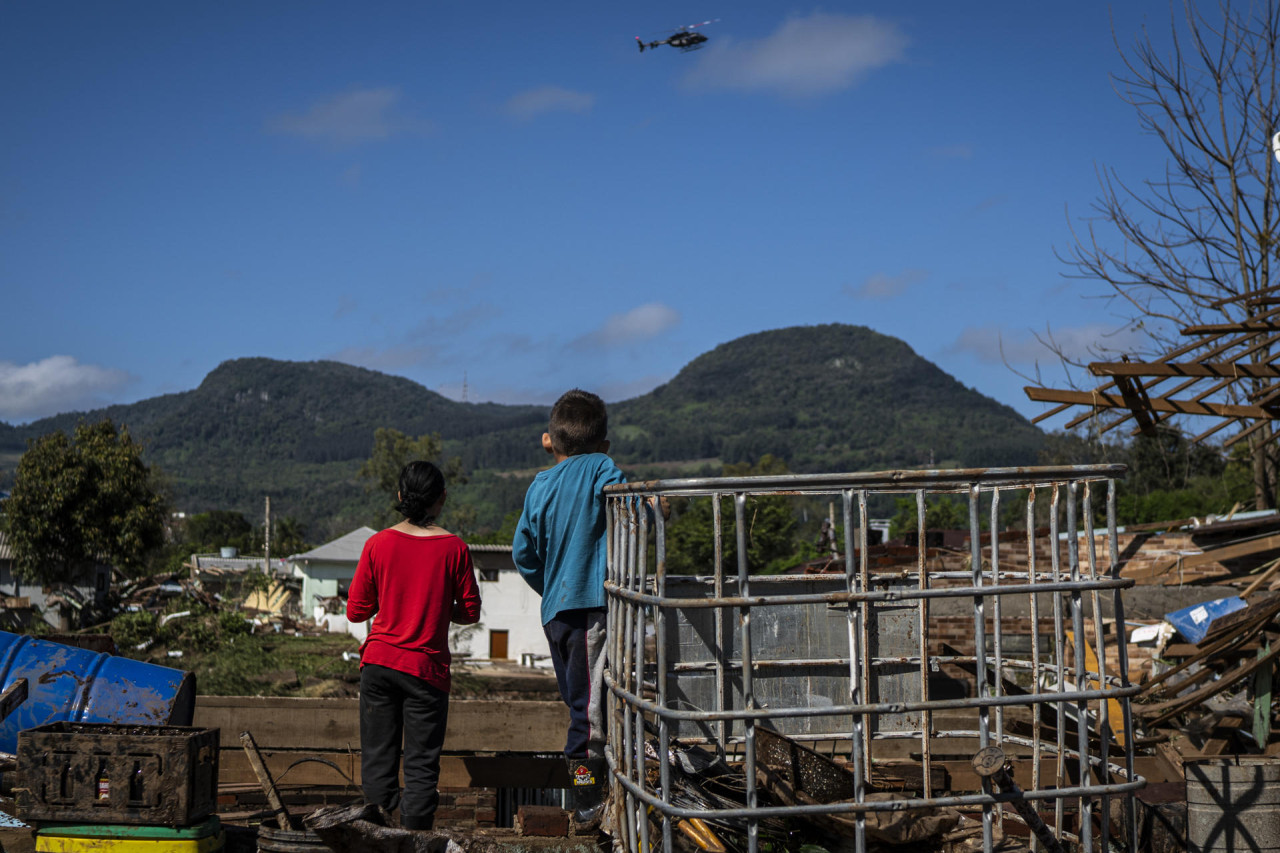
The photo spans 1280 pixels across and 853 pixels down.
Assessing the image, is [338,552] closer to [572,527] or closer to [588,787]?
[588,787]

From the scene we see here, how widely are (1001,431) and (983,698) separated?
654 ft

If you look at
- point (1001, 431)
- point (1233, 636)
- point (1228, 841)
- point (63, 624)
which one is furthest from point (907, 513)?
point (1001, 431)

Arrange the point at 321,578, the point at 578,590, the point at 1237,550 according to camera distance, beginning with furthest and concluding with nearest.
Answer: the point at 321,578, the point at 1237,550, the point at 578,590

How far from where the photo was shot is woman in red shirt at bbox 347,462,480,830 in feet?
14.3

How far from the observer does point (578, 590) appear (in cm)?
434

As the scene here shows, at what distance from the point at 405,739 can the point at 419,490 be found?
105cm

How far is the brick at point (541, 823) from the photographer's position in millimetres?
4629

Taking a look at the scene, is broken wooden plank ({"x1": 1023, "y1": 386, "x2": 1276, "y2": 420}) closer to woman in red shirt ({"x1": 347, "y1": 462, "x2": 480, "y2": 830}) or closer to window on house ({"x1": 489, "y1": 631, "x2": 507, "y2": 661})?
woman in red shirt ({"x1": 347, "y1": 462, "x2": 480, "y2": 830})

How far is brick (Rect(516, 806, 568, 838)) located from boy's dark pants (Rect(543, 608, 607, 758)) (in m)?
0.44

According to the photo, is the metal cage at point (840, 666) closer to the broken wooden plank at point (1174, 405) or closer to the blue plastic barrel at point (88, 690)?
the blue plastic barrel at point (88, 690)

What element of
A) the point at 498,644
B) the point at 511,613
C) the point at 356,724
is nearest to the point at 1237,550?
the point at 356,724

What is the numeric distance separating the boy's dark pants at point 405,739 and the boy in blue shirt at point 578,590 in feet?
1.84

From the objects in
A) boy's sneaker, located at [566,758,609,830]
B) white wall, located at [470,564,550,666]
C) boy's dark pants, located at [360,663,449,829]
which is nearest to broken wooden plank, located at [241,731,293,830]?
boy's dark pants, located at [360,663,449,829]

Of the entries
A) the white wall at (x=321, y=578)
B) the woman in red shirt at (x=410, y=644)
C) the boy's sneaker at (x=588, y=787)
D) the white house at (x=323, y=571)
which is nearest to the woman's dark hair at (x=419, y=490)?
the woman in red shirt at (x=410, y=644)
